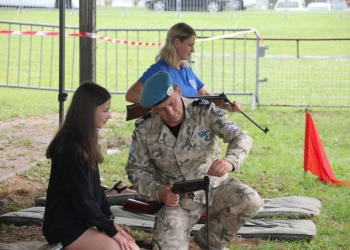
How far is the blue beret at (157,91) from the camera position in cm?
429

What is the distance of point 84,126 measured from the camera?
13.7 ft

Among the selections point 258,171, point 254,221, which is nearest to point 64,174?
point 254,221

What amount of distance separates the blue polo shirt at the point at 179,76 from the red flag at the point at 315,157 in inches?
69.6

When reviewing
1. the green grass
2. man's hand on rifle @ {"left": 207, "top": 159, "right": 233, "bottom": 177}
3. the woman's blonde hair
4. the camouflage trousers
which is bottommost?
the green grass

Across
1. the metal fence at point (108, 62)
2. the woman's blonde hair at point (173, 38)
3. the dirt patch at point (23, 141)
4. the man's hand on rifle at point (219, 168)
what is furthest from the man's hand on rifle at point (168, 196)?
the metal fence at point (108, 62)

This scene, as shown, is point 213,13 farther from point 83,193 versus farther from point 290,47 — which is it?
point 83,193

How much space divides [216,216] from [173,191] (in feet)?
2.23

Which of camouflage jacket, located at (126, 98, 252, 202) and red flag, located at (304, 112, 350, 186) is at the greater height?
camouflage jacket, located at (126, 98, 252, 202)

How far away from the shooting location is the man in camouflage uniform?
4566 millimetres

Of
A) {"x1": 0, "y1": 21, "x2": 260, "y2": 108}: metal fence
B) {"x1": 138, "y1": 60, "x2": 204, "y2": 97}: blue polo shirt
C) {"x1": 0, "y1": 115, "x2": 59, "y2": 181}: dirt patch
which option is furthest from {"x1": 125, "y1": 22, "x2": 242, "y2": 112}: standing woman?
{"x1": 0, "y1": 21, "x2": 260, "y2": 108}: metal fence

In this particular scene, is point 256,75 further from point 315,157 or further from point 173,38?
point 173,38

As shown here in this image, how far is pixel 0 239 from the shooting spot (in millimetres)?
5207

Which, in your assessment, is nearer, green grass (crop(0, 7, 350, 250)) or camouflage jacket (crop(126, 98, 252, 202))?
camouflage jacket (crop(126, 98, 252, 202))

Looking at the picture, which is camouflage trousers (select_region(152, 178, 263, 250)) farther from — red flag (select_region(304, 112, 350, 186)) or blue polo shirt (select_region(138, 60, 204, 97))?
red flag (select_region(304, 112, 350, 186))
